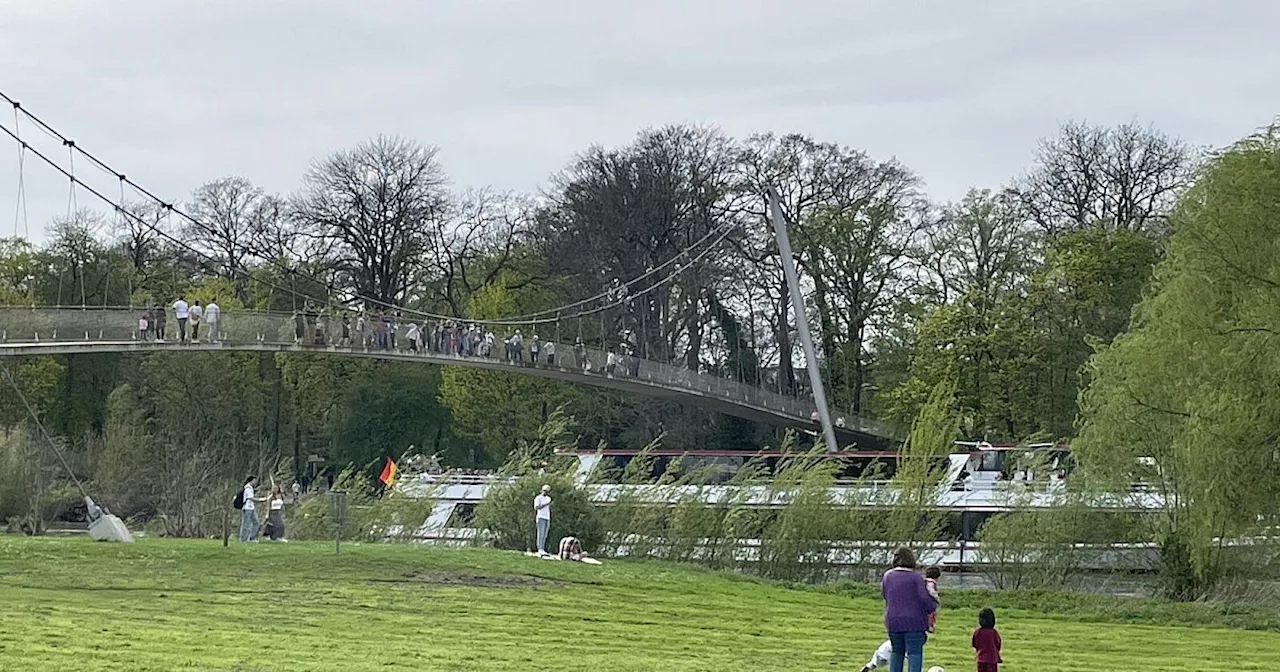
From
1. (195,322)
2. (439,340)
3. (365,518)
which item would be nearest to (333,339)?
(439,340)

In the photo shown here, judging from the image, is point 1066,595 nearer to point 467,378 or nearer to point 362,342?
point 362,342

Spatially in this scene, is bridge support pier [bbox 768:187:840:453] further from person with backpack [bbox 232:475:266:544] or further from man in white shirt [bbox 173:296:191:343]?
person with backpack [bbox 232:475:266:544]

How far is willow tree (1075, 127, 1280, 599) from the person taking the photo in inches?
969

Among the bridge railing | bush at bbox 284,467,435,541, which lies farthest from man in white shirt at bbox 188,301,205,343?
bush at bbox 284,467,435,541

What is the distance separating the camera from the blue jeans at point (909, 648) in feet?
43.0

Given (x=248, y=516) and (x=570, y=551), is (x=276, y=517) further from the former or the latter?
(x=570, y=551)

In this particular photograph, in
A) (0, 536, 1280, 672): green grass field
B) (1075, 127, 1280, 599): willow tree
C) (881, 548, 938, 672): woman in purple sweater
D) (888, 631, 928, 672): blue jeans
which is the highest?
(1075, 127, 1280, 599): willow tree

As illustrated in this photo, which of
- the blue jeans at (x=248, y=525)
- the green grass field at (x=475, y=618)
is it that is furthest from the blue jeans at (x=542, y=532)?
the blue jeans at (x=248, y=525)

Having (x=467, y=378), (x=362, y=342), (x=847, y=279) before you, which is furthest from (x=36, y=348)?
(x=847, y=279)

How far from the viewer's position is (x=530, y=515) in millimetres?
30688

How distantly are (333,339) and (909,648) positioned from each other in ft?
121

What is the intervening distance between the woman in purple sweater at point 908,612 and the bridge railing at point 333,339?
25.2m

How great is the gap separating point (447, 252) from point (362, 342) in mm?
13374

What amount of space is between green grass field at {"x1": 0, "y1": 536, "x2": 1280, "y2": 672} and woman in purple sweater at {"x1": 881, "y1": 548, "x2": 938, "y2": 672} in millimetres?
2333
